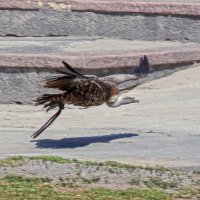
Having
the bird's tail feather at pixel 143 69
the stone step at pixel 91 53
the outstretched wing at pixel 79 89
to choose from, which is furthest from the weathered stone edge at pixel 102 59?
the outstretched wing at pixel 79 89

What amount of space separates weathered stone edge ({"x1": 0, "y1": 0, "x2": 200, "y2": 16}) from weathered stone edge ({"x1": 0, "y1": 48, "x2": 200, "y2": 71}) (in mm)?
1206

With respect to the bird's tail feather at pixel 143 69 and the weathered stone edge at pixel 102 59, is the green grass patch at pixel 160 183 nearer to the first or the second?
the bird's tail feather at pixel 143 69

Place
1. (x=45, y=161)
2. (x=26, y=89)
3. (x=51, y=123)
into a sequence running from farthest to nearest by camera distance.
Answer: (x=26, y=89) < (x=51, y=123) < (x=45, y=161)

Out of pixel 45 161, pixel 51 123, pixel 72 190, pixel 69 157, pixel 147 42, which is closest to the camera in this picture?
pixel 72 190

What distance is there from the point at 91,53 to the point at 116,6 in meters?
1.94

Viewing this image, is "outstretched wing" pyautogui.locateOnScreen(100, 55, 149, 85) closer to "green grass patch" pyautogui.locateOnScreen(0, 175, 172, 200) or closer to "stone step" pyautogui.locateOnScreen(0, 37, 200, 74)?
"stone step" pyautogui.locateOnScreen(0, 37, 200, 74)

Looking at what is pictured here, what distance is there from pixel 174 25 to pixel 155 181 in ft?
22.6

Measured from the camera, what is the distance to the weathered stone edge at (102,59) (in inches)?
479

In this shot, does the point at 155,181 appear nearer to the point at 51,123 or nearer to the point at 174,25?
the point at 51,123

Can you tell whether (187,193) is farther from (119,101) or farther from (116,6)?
(116,6)

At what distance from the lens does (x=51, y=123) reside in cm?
1048

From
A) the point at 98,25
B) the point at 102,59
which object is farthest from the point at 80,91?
the point at 98,25

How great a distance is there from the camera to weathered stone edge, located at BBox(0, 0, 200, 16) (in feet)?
47.5

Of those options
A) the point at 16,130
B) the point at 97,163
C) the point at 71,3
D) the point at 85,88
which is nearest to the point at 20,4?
the point at 71,3
